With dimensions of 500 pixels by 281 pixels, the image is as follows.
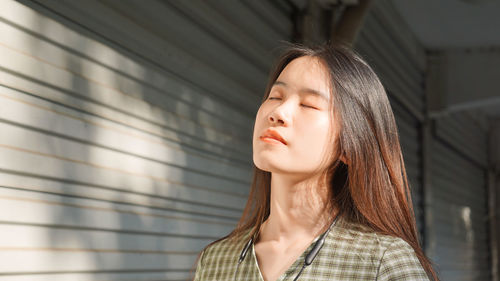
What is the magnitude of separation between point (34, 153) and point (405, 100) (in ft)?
22.3

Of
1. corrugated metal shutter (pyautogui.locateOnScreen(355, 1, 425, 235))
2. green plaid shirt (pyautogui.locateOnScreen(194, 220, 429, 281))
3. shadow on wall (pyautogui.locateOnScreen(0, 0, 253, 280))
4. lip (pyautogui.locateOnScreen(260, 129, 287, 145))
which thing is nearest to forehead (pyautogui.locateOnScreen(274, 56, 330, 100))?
lip (pyautogui.locateOnScreen(260, 129, 287, 145))

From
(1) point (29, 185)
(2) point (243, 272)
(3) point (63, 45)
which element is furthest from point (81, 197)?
(2) point (243, 272)

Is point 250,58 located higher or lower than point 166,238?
higher

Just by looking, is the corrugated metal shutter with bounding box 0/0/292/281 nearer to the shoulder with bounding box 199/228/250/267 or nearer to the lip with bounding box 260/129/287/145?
the shoulder with bounding box 199/228/250/267

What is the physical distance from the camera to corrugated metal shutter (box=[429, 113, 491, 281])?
35.0 feet

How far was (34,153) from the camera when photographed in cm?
297

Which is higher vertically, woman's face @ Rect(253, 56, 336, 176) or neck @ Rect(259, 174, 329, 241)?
woman's face @ Rect(253, 56, 336, 176)

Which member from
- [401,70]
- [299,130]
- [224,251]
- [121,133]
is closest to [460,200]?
[401,70]

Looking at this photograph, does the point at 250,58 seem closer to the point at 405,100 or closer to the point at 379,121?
the point at 379,121

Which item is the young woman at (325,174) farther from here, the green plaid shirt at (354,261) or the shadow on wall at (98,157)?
the shadow on wall at (98,157)

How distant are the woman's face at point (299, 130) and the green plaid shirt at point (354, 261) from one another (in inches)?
6.9

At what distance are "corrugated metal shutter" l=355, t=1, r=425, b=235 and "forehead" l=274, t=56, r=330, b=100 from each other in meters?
5.69

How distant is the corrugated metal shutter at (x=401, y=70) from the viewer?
777 centimetres

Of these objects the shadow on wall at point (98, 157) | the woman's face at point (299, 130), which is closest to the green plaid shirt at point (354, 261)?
the woman's face at point (299, 130)
